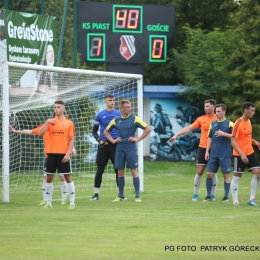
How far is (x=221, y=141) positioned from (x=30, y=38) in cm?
895

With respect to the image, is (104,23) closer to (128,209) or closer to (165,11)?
(165,11)

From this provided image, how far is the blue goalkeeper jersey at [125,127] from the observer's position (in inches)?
626

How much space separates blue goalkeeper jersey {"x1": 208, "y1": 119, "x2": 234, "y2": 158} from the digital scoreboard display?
38.6 ft

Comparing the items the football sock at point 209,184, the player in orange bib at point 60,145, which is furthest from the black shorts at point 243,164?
the player in orange bib at point 60,145

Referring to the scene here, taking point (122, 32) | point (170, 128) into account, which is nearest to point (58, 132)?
point (122, 32)

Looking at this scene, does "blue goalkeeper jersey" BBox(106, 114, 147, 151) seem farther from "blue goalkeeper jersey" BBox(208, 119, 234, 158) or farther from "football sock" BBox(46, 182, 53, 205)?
"football sock" BBox(46, 182, 53, 205)

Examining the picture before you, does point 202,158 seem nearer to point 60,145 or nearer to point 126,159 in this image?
point 126,159

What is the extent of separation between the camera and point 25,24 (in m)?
22.7

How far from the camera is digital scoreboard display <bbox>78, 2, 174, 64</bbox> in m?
27.2

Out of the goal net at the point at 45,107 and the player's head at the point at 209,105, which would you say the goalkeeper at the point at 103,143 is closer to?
the goal net at the point at 45,107

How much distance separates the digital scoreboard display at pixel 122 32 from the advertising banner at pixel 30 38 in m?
2.83

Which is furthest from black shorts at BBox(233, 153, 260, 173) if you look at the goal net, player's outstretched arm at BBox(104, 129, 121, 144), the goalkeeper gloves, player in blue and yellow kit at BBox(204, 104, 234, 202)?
the goal net

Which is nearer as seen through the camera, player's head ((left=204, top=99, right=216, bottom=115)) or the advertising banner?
player's head ((left=204, top=99, right=216, bottom=115))

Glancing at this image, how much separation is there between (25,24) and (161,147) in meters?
14.9
